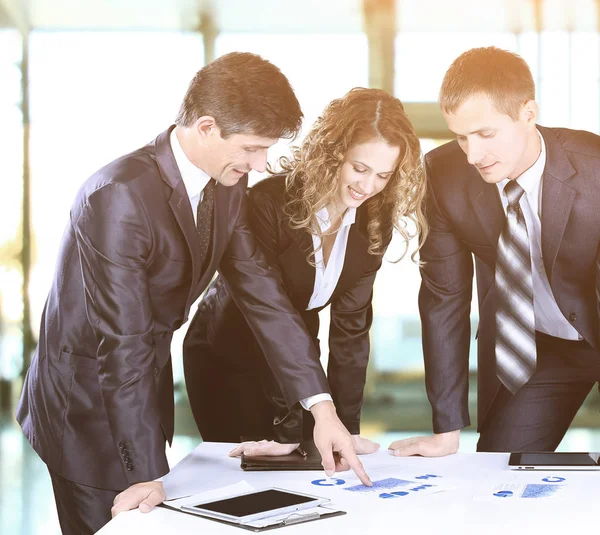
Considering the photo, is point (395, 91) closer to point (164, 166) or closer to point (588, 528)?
point (164, 166)

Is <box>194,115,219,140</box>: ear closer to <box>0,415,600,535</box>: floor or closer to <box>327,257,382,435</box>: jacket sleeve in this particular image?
<box>327,257,382,435</box>: jacket sleeve

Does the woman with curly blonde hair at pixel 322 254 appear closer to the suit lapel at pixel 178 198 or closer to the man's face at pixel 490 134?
the man's face at pixel 490 134

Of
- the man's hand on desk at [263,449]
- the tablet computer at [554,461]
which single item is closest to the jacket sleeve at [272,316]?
the man's hand on desk at [263,449]

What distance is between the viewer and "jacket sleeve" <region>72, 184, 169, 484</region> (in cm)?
182

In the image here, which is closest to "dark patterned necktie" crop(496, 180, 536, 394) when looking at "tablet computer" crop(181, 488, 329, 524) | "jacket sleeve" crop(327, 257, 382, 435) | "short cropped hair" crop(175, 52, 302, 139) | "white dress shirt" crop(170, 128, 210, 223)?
"jacket sleeve" crop(327, 257, 382, 435)

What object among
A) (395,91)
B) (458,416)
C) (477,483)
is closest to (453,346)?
(458,416)

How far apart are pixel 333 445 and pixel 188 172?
720 mm

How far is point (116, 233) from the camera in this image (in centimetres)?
186

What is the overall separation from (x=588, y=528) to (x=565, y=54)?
5578 mm

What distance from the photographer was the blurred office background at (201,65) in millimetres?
6500

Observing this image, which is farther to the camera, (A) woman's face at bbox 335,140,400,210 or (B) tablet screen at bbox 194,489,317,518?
(A) woman's face at bbox 335,140,400,210

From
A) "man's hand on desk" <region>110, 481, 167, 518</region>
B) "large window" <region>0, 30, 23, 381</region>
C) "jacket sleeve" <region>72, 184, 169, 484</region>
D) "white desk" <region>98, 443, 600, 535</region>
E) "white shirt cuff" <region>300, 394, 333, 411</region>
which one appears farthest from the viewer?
"large window" <region>0, 30, 23, 381</region>

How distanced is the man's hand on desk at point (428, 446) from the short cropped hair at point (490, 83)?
0.85 meters

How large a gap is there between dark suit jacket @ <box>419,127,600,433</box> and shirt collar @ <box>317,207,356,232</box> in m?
0.23
